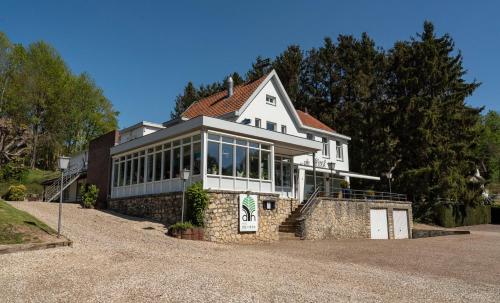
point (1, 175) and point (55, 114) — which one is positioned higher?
point (55, 114)

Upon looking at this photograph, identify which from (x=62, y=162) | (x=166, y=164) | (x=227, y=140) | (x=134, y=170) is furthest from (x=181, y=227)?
(x=134, y=170)

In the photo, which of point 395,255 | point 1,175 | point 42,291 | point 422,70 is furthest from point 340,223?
point 1,175

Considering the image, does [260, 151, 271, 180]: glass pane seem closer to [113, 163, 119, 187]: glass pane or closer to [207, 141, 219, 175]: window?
[207, 141, 219, 175]: window

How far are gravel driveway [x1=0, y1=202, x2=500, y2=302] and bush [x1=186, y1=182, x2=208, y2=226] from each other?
1.67 m

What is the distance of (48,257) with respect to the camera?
11438 millimetres

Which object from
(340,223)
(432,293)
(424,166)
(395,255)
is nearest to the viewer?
(432,293)

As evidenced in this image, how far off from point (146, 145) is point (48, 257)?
11.9m

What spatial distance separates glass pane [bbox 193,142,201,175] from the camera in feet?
63.2

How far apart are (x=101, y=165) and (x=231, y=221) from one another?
1285cm

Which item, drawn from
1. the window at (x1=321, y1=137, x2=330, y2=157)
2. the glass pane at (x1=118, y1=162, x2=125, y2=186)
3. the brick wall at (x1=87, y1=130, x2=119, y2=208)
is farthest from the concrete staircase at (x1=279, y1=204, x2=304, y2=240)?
the brick wall at (x1=87, y1=130, x2=119, y2=208)

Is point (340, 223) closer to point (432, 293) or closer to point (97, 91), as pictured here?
point (432, 293)

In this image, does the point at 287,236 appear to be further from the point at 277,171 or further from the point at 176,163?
the point at 176,163

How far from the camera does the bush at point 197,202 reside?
59.4ft

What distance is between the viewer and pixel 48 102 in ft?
163
